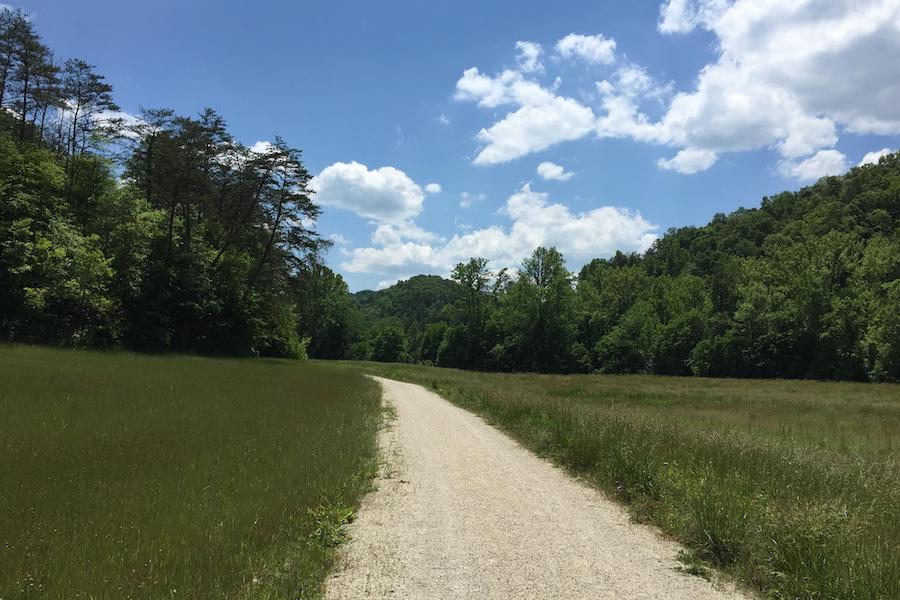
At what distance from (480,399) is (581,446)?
14.3 m

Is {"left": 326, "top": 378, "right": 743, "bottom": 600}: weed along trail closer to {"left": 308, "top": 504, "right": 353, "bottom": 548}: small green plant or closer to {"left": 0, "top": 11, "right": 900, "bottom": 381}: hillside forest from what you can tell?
{"left": 308, "top": 504, "right": 353, "bottom": 548}: small green plant

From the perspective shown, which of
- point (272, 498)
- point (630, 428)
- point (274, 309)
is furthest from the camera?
point (274, 309)

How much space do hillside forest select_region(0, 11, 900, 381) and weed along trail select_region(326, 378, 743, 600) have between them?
31.6 metres

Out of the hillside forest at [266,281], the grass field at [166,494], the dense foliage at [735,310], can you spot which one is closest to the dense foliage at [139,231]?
the hillside forest at [266,281]

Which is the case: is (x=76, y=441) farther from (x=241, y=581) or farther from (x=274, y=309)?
Result: (x=274, y=309)

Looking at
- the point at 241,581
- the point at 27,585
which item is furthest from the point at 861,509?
the point at 27,585

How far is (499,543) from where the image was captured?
652 cm

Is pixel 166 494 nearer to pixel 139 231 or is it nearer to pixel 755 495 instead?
pixel 755 495

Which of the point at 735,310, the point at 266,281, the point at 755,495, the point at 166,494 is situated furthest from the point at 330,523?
the point at 735,310

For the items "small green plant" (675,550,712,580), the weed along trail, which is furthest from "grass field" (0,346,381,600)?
"small green plant" (675,550,712,580)

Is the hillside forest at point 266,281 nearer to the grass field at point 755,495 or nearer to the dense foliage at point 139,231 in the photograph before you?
the dense foliage at point 139,231

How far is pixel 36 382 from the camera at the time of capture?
1672cm

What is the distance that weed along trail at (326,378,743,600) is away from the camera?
209 inches

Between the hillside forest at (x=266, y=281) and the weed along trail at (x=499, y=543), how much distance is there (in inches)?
1245
